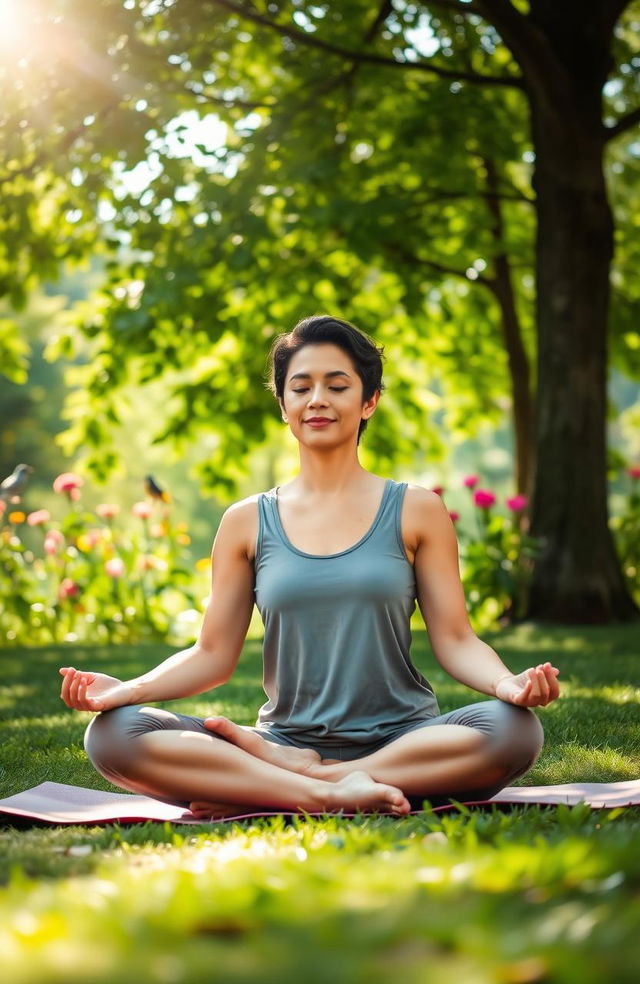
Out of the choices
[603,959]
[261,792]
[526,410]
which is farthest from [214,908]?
[526,410]

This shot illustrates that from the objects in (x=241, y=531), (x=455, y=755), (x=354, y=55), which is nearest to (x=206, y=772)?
(x=455, y=755)

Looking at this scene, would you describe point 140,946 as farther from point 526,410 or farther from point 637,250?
point 637,250

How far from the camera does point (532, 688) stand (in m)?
3.19

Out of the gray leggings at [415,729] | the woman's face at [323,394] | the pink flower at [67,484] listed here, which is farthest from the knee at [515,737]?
the pink flower at [67,484]

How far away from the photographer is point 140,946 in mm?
1717

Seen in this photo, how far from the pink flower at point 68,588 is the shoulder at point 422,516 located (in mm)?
6527

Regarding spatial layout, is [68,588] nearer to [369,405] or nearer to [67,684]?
[369,405]

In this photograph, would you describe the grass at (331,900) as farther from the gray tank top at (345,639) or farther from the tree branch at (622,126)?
the tree branch at (622,126)

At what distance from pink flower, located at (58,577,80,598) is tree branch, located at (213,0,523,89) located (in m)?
4.81

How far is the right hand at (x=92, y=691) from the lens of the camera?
3.36m

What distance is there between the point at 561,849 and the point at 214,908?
73cm

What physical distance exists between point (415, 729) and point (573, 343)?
6.35m

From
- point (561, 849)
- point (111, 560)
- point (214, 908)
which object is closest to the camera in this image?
point (214, 908)

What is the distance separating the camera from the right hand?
336 cm
